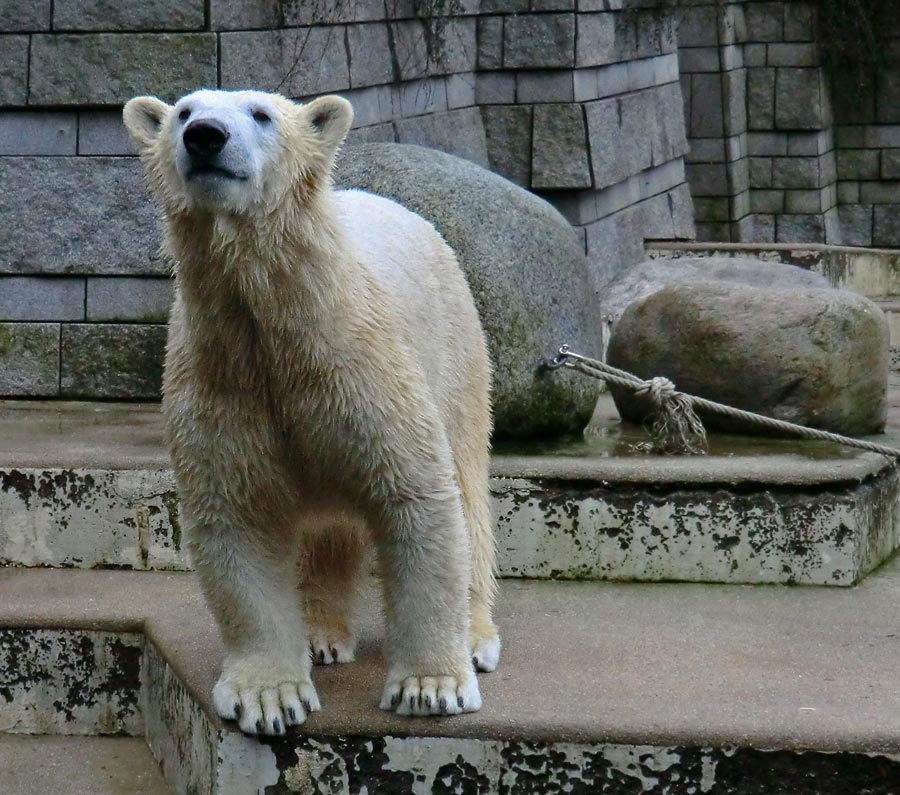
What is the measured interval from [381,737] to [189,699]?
492 mm

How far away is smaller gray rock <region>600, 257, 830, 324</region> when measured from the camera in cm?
535

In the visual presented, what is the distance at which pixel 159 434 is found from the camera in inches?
180

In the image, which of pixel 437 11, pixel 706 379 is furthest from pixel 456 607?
pixel 437 11

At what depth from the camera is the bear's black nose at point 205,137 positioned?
244 centimetres

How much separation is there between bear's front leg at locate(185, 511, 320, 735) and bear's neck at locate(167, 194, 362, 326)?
44 cm

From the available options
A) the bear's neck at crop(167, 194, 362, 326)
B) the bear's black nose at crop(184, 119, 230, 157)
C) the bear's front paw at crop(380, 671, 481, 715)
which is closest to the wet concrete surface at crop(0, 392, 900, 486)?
the bear's front paw at crop(380, 671, 481, 715)

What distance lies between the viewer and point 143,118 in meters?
2.70

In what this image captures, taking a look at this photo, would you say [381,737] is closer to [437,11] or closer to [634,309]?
[634,309]

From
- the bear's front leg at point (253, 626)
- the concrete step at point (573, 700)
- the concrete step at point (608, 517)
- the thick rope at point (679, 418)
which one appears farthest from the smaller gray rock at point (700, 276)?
the bear's front leg at point (253, 626)

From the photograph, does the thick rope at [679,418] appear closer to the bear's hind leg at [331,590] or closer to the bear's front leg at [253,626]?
the bear's hind leg at [331,590]

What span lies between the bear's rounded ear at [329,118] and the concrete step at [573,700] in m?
1.11

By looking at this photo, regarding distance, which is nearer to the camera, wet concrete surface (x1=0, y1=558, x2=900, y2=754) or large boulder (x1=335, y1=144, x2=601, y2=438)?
wet concrete surface (x1=0, y1=558, x2=900, y2=754)

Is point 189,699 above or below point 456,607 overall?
below

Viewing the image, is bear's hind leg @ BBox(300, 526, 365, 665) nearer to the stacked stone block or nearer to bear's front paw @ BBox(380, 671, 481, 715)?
Result: bear's front paw @ BBox(380, 671, 481, 715)
